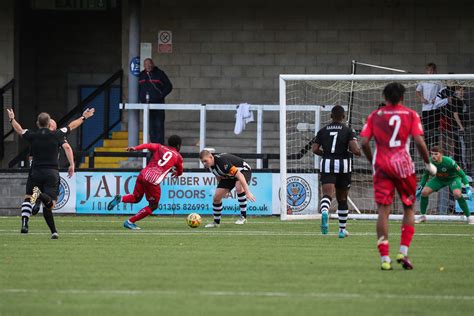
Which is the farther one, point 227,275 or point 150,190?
point 150,190

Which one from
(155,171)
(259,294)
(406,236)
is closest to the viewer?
(259,294)

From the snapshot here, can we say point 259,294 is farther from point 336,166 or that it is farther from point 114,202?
point 114,202

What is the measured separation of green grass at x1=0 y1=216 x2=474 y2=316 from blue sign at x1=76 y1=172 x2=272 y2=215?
6.26 metres

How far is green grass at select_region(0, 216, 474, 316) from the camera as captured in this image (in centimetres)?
998

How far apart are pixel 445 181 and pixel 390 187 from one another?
10179 mm

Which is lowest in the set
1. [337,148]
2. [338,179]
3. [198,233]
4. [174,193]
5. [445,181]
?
[198,233]

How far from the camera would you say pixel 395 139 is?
12.8 metres

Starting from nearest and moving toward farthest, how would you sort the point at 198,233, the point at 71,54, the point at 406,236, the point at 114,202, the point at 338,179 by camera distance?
the point at 406,236 < the point at 338,179 < the point at 198,233 < the point at 114,202 < the point at 71,54

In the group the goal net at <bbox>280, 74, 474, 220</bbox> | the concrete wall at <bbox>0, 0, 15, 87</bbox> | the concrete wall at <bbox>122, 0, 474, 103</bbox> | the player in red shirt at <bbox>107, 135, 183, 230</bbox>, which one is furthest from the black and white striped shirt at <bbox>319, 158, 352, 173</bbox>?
the concrete wall at <bbox>0, 0, 15, 87</bbox>

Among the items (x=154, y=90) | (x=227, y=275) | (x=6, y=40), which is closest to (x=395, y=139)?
(x=227, y=275)

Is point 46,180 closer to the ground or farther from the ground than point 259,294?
farther from the ground

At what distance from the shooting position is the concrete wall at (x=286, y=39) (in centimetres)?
2994

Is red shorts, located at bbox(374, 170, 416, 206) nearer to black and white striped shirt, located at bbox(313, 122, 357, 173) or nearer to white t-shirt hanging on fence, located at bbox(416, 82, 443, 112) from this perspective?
black and white striped shirt, located at bbox(313, 122, 357, 173)

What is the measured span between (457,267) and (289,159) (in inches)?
497
